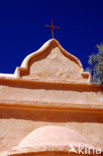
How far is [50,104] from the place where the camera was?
8.16 metres

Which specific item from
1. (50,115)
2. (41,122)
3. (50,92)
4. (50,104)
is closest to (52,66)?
(50,92)

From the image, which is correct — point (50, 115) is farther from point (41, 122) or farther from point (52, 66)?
point (52, 66)

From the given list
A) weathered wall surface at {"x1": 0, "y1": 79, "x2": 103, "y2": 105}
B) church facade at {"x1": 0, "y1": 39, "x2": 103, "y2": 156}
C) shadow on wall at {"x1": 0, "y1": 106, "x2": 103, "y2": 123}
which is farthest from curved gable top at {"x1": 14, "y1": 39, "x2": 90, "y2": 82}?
shadow on wall at {"x1": 0, "y1": 106, "x2": 103, "y2": 123}

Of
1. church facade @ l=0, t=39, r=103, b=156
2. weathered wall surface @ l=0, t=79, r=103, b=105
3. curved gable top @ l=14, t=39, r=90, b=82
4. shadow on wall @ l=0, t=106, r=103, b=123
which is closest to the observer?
church facade @ l=0, t=39, r=103, b=156

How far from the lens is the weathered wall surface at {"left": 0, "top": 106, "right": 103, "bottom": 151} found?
24.9ft

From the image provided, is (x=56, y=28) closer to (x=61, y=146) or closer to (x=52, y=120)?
(x=52, y=120)

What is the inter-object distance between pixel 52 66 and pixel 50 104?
1681 millimetres

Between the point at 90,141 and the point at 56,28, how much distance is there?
4.72 meters

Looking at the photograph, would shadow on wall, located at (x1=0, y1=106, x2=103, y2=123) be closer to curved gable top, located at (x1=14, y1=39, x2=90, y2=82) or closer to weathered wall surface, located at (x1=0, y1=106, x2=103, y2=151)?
weathered wall surface, located at (x1=0, y1=106, x2=103, y2=151)

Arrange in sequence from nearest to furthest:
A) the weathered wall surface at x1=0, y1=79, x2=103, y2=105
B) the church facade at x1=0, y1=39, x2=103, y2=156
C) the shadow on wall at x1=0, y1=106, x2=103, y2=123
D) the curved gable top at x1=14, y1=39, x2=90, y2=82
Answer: the church facade at x1=0, y1=39, x2=103, y2=156
the shadow on wall at x1=0, y1=106, x2=103, y2=123
the weathered wall surface at x1=0, y1=79, x2=103, y2=105
the curved gable top at x1=14, y1=39, x2=90, y2=82

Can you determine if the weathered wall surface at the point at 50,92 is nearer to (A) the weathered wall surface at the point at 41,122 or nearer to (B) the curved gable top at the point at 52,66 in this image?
(B) the curved gable top at the point at 52,66

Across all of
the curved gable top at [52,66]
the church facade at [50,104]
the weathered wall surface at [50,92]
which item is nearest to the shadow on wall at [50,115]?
the church facade at [50,104]

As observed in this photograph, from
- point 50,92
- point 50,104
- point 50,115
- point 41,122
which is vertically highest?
point 50,92

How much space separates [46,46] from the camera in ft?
31.6
